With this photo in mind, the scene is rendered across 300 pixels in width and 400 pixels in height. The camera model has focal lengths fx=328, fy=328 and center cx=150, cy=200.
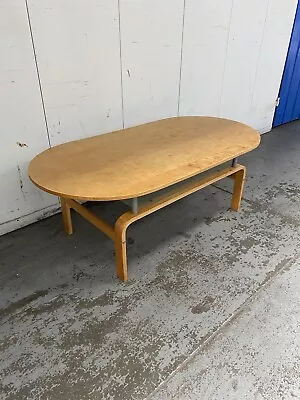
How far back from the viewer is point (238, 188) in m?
2.32

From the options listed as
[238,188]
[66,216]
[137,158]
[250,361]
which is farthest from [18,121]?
[250,361]

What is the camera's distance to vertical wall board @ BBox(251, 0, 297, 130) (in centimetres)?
313

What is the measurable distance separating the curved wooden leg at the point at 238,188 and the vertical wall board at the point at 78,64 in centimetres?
95

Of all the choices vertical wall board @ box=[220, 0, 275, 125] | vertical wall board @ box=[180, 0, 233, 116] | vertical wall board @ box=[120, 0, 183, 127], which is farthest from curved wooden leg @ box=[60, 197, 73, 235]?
vertical wall board @ box=[220, 0, 275, 125]

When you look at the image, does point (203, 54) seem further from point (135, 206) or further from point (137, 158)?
point (135, 206)

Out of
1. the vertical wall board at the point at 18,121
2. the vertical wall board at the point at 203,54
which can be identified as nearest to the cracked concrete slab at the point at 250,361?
the vertical wall board at the point at 18,121

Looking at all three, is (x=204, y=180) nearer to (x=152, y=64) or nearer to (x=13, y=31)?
(x=152, y=64)

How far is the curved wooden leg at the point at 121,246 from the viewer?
1621 millimetres

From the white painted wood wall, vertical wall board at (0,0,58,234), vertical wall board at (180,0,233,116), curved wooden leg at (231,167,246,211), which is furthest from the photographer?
vertical wall board at (180,0,233,116)

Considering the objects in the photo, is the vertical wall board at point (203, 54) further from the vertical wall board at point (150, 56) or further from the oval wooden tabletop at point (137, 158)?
the oval wooden tabletop at point (137, 158)

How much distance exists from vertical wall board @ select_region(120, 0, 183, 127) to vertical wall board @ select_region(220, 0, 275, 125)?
677 mm

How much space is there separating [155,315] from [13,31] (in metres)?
1.61

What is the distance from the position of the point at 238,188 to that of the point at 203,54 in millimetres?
1177

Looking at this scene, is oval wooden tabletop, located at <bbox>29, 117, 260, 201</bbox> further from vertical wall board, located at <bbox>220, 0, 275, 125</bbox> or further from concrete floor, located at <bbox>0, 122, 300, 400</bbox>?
vertical wall board, located at <bbox>220, 0, 275, 125</bbox>
